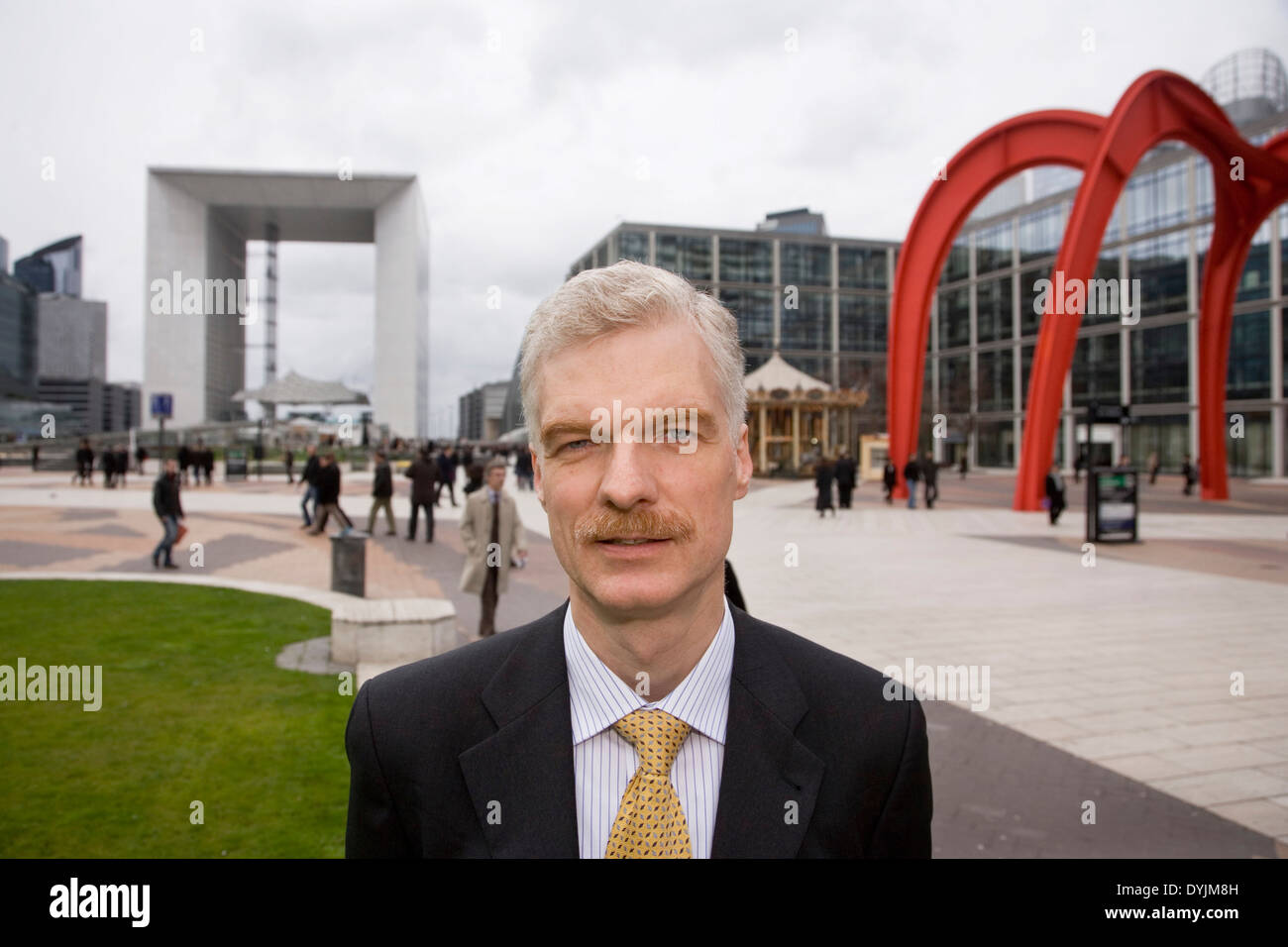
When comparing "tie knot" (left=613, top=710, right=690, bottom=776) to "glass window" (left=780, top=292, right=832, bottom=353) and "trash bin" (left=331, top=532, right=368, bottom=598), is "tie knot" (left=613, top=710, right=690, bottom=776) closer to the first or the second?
"trash bin" (left=331, top=532, right=368, bottom=598)

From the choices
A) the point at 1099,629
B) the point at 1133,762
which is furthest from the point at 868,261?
the point at 1133,762

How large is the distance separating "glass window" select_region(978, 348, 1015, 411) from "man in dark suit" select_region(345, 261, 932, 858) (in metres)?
62.7

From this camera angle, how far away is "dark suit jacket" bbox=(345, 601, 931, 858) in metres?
1.33

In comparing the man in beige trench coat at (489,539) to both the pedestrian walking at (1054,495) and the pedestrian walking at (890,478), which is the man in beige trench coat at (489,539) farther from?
the pedestrian walking at (890,478)

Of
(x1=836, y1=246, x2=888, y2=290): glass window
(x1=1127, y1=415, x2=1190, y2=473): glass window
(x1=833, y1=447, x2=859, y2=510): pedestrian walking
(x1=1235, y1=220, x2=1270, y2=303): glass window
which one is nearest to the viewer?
(x1=836, y1=246, x2=888, y2=290): glass window

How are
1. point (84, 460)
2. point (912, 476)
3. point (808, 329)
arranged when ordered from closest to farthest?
point (912, 476) → point (84, 460) → point (808, 329)

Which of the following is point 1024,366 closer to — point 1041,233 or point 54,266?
point 1041,233

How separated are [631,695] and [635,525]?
34 centimetres

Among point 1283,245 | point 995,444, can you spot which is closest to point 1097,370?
point 995,444

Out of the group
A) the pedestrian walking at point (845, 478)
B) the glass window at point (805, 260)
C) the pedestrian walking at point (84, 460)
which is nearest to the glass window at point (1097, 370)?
the pedestrian walking at point (845, 478)

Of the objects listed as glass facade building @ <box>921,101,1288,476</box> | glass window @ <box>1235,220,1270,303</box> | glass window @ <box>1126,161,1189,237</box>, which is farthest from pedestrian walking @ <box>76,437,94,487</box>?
glass window @ <box>1235,220,1270,303</box>

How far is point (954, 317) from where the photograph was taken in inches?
2431
